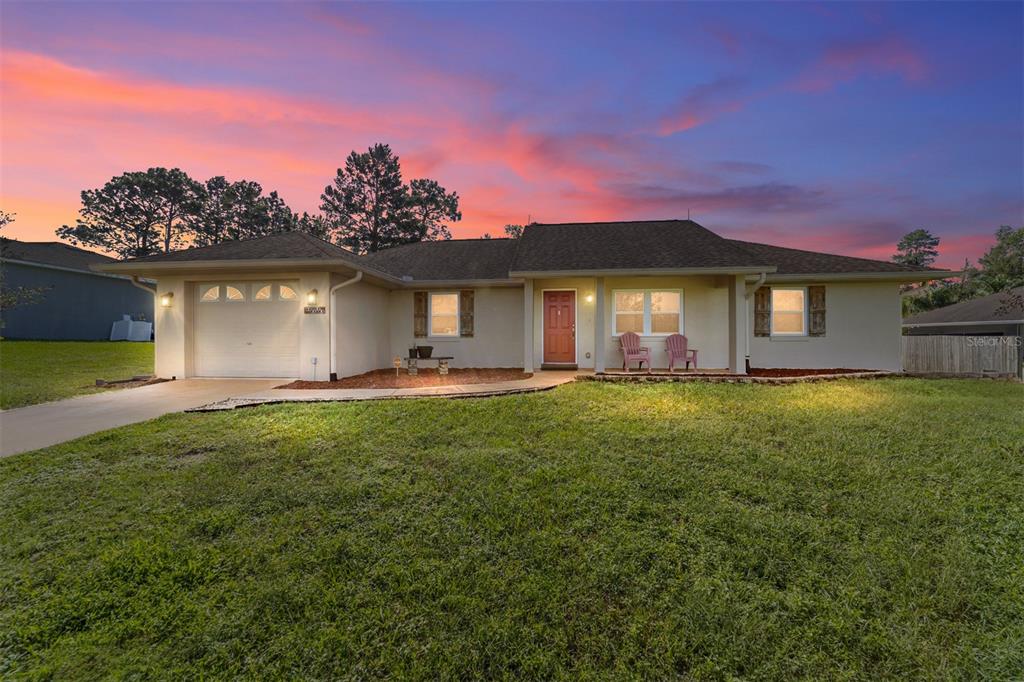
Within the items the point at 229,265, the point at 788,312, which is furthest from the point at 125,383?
the point at 788,312

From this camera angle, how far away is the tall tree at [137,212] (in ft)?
98.4

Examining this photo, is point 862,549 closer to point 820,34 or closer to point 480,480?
point 480,480

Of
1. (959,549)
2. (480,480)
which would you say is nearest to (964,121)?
(959,549)

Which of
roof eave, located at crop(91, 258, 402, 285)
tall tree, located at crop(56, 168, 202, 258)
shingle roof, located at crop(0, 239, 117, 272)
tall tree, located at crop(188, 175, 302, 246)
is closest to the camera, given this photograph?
roof eave, located at crop(91, 258, 402, 285)

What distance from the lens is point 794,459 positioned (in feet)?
14.3

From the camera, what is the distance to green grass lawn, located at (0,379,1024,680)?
2037 mm

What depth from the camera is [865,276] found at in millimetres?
10375

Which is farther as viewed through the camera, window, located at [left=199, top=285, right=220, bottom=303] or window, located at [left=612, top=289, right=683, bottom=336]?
window, located at [left=612, top=289, right=683, bottom=336]

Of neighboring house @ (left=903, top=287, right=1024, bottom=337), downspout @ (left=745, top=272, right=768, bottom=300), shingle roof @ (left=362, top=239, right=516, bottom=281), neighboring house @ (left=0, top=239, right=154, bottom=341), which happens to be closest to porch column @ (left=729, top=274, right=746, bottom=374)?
downspout @ (left=745, top=272, right=768, bottom=300)

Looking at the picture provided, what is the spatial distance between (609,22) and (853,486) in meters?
9.83

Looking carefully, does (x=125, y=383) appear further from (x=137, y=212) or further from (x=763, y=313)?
(x=137, y=212)

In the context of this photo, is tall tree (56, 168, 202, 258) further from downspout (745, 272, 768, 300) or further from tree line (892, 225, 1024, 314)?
tree line (892, 225, 1024, 314)

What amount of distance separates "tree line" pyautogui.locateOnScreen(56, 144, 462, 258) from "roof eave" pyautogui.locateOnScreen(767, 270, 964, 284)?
82.1 ft

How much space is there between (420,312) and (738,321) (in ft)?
27.2
